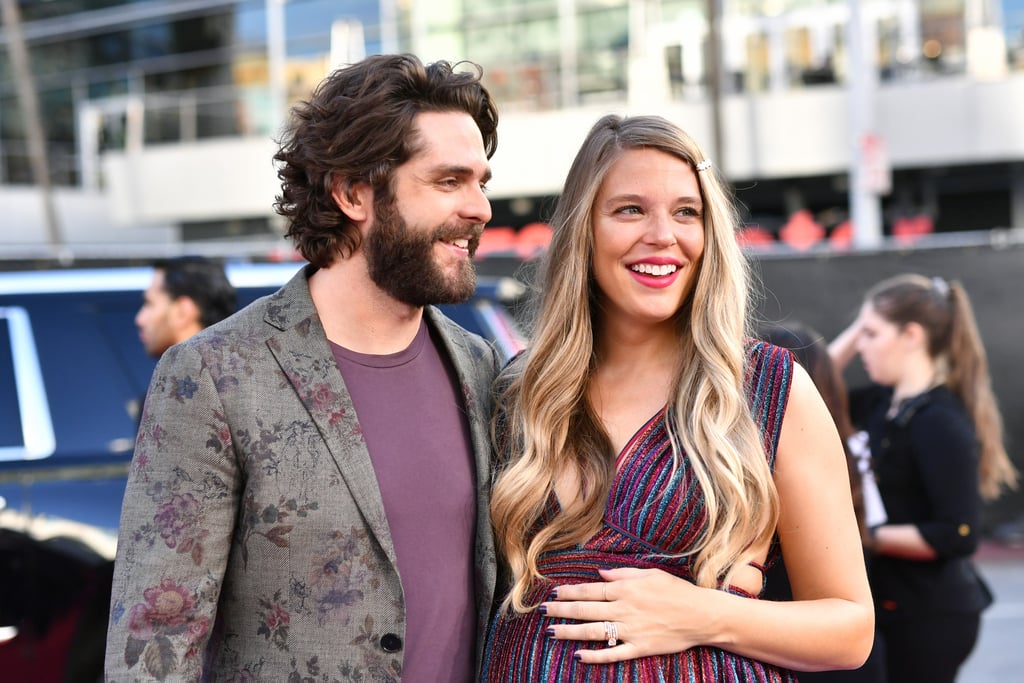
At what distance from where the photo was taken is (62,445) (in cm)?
418

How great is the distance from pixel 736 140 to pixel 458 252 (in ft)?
55.1

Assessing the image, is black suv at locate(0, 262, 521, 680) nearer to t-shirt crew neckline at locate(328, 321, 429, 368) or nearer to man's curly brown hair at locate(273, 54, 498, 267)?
t-shirt crew neckline at locate(328, 321, 429, 368)

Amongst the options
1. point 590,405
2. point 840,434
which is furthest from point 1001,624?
point 590,405

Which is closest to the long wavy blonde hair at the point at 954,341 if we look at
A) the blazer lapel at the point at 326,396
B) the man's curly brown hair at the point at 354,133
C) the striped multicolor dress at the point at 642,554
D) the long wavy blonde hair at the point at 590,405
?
the long wavy blonde hair at the point at 590,405

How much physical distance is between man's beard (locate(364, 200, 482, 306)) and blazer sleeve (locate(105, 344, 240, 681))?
1.46 feet

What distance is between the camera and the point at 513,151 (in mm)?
19984

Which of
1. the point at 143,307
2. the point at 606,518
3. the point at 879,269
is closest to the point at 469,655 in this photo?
the point at 606,518

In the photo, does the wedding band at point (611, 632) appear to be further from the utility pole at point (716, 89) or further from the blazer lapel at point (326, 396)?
the utility pole at point (716, 89)

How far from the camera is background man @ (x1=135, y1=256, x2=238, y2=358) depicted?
14.9 ft

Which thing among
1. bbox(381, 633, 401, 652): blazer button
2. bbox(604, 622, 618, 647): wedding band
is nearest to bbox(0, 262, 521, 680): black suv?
bbox(604, 622, 618, 647): wedding band

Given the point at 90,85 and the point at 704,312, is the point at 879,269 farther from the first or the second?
the point at 90,85

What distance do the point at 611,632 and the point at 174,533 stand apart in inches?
36.0

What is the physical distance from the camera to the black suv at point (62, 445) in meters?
3.97

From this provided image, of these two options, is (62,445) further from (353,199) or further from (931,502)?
(931,502)
